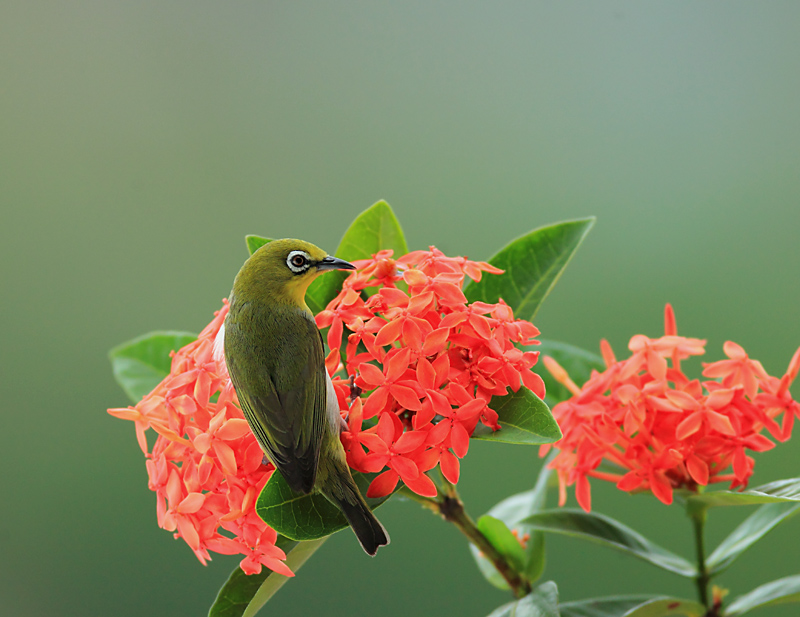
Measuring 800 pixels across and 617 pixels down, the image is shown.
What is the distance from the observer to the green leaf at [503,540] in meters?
0.90

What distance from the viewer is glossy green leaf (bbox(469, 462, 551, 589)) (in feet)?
3.12

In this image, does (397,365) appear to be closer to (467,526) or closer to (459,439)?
(459,439)

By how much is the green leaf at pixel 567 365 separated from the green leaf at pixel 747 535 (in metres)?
0.31

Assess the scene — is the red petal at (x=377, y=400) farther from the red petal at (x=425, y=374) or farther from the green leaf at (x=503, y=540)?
the green leaf at (x=503, y=540)

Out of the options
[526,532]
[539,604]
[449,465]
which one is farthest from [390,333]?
[526,532]

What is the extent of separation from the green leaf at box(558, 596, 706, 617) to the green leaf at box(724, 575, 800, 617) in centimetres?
6

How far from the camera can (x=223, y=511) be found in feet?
2.23

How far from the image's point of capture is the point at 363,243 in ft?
3.06

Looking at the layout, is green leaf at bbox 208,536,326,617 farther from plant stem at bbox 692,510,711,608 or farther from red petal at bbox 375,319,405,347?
plant stem at bbox 692,510,711,608

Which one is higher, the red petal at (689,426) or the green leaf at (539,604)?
the red petal at (689,426)

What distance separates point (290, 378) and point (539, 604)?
422 millimetres

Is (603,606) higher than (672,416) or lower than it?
lower

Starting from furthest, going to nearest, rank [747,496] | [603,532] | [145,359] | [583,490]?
1. [145,359]
2. [603,532]
3. [583,490]
4. [747,496]

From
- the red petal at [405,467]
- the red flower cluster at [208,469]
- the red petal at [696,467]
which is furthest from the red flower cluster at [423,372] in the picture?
the red petal at [696,467]
